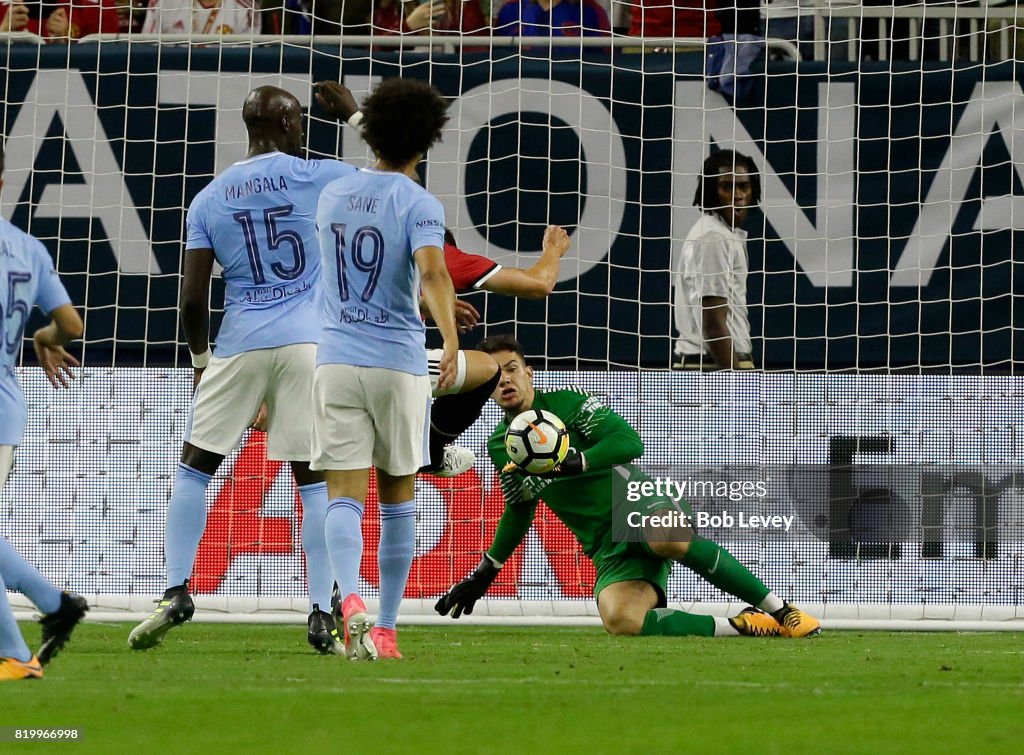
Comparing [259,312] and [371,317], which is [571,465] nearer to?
[259,312]

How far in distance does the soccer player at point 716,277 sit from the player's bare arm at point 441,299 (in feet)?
14.9

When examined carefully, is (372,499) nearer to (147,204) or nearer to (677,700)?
(147,204)

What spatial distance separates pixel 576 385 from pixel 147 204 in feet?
10.7

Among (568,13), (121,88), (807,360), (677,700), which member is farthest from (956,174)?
(677,700)

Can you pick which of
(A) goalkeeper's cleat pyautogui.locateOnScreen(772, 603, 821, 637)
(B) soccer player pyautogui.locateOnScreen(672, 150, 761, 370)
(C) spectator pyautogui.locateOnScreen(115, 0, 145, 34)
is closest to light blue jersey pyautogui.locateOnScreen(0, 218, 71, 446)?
(A) goalkeeper's cleat pyautogui.locateOnScreen(772, 603, 821, 637)

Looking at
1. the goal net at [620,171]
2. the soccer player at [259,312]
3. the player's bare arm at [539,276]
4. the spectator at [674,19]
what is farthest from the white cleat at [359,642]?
A: the spectator at [674,19]

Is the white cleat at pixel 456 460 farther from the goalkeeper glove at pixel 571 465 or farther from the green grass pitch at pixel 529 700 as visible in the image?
the green grass pitch at pixel 529 700

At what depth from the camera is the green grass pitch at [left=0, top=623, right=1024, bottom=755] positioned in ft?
11.8

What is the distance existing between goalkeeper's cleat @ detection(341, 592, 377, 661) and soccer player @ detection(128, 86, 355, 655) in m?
0.67

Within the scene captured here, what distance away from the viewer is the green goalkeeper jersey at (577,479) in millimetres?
7324

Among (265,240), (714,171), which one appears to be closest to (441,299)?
(265,240)

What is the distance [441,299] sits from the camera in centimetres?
526

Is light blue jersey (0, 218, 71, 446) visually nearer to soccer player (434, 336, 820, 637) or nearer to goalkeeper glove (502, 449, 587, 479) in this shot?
goalkeeper glove (502, 449, 587, 479)

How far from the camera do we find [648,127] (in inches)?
407
